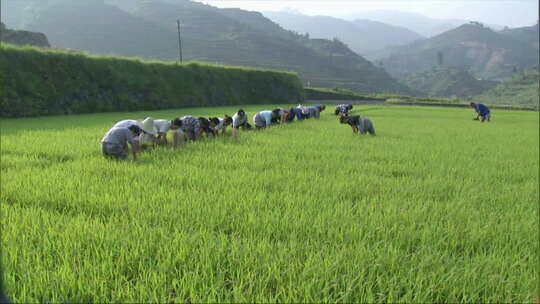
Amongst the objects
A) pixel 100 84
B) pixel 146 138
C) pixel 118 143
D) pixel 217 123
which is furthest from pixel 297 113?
pixel 100 84

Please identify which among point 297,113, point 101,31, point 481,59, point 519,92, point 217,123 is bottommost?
point 217,123

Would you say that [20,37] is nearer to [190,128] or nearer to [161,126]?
[190,128]

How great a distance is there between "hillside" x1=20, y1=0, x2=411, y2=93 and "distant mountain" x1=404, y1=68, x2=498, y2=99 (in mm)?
18276

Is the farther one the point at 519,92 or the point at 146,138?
the point at 519,92

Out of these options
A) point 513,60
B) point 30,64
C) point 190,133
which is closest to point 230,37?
point 30,64

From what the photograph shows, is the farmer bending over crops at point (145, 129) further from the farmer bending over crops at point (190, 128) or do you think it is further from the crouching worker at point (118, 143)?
the farmer bending over crops at point (190, 128)

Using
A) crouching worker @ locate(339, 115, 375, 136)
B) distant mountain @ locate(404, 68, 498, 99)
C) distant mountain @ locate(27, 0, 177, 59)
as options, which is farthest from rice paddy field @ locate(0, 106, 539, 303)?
distant mountain @ locate(404, 68, 498, 99)

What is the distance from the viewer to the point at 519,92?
272ft

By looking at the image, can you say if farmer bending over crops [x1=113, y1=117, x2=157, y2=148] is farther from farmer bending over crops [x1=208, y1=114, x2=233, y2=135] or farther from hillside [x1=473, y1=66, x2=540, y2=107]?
hillside [x1=473, y1=66, x2=540, y2=107]

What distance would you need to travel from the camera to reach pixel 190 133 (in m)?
6.79

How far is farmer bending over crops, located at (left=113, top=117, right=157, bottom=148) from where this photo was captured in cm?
543

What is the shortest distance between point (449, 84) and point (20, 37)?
123m

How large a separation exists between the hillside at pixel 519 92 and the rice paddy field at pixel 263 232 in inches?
3672

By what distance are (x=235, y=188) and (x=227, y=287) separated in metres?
1.71
